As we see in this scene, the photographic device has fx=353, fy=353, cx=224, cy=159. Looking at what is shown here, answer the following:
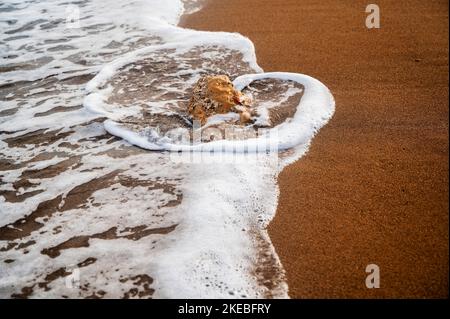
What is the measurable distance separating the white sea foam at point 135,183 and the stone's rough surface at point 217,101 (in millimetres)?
266

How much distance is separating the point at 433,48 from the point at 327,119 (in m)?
1.66

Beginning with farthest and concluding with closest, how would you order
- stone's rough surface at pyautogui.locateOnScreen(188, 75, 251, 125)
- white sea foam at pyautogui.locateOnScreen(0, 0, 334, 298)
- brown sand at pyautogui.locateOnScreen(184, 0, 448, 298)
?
stone's rough surface at pyautogui.locateOnScreen(188, 75, 251, 125), white sea foam at pyautogui.locateOnScreen(0, 0, 334, 298), brown sand at pyautogui.locateOnScreen(184, 0, 448, 298)

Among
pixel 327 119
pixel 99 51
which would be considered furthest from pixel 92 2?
pixel 327 119

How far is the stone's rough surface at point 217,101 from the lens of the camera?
10.8ft

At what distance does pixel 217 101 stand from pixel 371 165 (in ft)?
4.88

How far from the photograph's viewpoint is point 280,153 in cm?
286

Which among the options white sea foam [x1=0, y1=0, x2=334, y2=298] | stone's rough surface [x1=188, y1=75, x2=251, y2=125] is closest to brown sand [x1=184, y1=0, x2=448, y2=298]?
white sea foam [x1=0, y1=0, x2=334, y2=298]

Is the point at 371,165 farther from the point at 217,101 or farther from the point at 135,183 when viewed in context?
the point at 135,183

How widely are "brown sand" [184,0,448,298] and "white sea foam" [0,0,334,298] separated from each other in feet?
0.56

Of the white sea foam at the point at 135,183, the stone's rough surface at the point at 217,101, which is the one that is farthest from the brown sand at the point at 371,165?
the stone's rough surface at the point at 217,101

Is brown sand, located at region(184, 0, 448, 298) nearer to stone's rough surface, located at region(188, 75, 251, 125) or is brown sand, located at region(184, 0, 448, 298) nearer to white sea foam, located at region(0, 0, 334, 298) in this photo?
white sea foam, located at region(0, 0, 334, 298)

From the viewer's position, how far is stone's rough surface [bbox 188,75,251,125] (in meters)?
3.31

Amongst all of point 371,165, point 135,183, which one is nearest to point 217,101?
point 135,183
